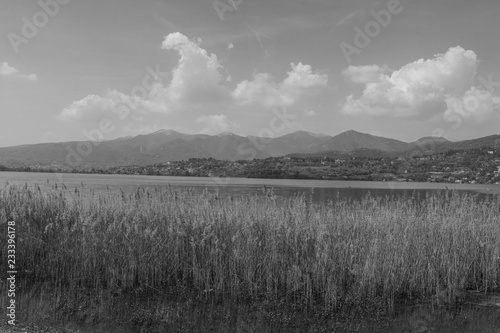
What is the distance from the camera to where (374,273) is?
9.65 metres

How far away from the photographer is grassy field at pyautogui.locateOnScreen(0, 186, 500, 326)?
9688 mm

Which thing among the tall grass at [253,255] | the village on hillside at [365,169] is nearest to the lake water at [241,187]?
the tall grass at [253,255]

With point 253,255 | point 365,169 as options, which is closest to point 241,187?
point 253,255

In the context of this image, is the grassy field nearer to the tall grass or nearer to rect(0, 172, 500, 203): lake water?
the tall grass

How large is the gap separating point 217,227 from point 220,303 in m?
2.39

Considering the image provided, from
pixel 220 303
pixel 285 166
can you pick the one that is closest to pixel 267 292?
pixel 220 303

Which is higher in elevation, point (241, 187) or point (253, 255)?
point (253, 255)

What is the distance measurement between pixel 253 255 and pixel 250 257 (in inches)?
4.4

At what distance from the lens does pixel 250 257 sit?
9.99 metres

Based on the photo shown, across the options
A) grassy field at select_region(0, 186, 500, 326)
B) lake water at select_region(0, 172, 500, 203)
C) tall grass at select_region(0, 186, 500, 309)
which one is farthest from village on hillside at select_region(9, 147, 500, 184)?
tall grass at select_region(0, 186, 500, 309)

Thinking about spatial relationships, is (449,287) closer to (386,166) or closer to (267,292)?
(267,292)

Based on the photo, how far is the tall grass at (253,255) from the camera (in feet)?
31.9

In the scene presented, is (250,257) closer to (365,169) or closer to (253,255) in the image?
(253,255)

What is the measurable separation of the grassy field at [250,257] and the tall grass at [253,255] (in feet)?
0.10
